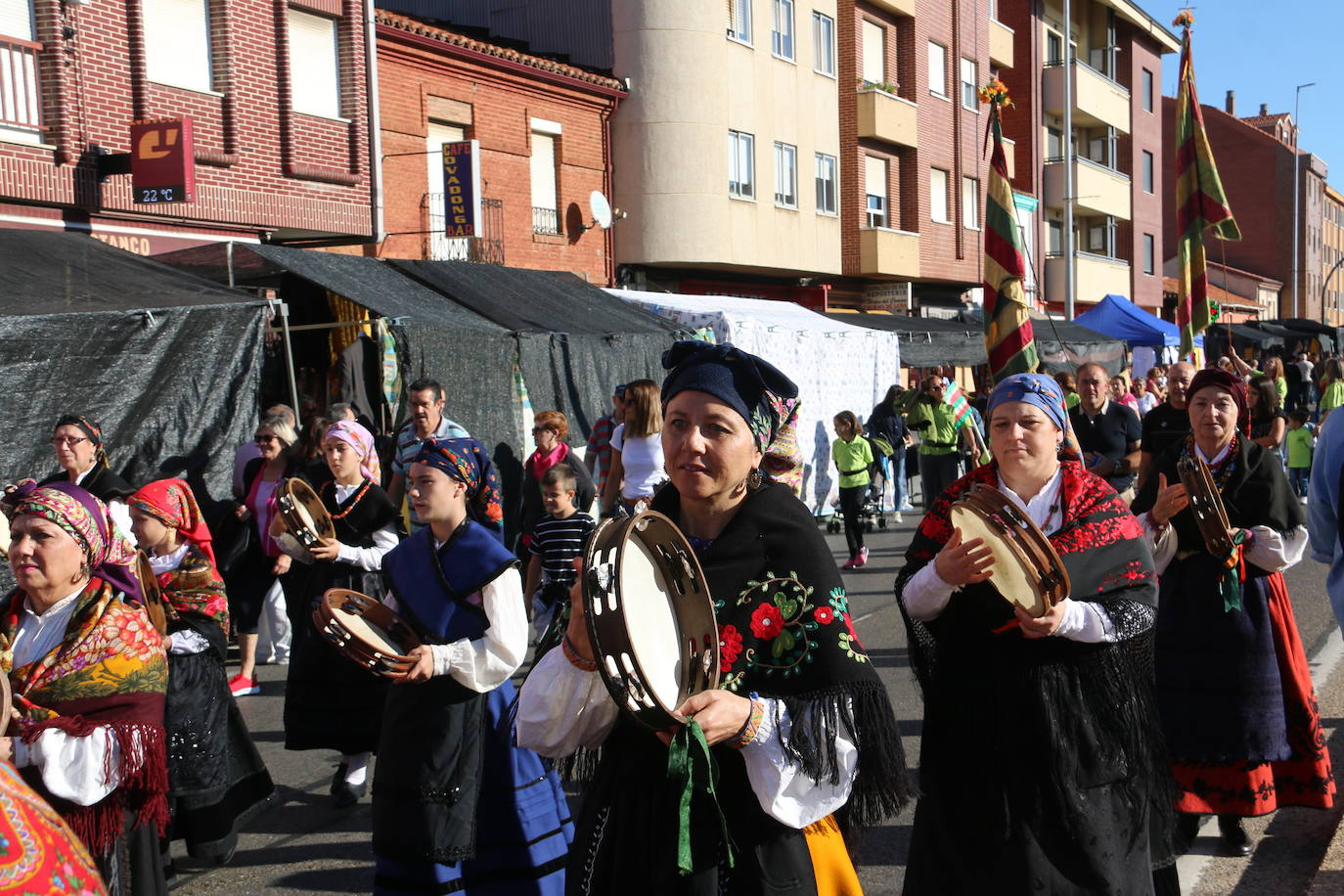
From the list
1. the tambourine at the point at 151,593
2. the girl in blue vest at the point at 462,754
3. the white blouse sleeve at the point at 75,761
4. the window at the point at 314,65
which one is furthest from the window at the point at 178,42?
the white blouse sleeve at the point at 75,761

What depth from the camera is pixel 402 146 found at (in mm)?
18906

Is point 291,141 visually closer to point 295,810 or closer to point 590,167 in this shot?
point 590,167

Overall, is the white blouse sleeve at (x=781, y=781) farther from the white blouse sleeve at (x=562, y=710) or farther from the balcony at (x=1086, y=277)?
the balcony at (x=1086, y=277)

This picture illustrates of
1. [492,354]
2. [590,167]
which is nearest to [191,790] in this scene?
[492,354]

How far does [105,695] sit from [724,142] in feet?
70.4

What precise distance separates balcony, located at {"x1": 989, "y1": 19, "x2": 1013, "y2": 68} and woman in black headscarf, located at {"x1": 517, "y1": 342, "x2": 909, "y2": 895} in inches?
1346

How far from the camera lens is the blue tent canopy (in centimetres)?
2691

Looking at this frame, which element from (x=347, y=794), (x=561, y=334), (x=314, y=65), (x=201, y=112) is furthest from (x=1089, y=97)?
(x=347, y=794)

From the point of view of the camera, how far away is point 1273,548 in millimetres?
5262

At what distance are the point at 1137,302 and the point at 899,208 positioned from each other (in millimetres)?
16659

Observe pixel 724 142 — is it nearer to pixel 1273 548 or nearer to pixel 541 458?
pixel 541 458

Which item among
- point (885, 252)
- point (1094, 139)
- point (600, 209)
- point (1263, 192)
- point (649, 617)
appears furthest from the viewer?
point (1263, 192)

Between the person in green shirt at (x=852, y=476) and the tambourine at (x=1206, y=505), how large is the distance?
24.5ft

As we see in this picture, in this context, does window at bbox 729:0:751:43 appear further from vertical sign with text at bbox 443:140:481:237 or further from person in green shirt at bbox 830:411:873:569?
person in green shirt at bbox 830:411:873:569
